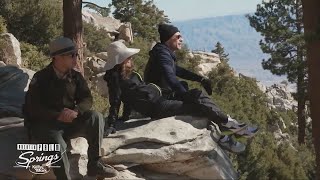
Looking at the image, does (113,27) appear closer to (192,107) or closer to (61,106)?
(192,107)

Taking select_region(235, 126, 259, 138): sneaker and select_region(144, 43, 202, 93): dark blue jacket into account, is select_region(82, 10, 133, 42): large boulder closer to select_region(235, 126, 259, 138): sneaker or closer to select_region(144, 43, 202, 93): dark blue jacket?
select_region(144, 43, 202, 93): dark blue jacket

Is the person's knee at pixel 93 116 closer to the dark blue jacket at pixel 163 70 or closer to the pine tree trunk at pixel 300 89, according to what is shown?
the dark blue jacket at pixel 163 70

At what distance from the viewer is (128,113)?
6.46m

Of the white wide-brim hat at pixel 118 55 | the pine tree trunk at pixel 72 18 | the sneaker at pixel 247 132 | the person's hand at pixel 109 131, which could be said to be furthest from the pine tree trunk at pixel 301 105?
the white wide-brim hat at pixel 118 55

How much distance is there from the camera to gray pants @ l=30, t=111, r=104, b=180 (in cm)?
470

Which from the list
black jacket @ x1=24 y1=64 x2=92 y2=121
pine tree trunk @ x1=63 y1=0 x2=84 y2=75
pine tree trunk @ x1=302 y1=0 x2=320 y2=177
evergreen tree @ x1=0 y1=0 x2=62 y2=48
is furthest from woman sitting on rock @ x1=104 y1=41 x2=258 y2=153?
evergreen tree @ x1=0 y1=0 x2=62 y2=48

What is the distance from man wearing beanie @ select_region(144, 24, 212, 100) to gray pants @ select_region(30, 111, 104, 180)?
4.35ft

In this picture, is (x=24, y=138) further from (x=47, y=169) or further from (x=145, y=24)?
(x=145, y=24)

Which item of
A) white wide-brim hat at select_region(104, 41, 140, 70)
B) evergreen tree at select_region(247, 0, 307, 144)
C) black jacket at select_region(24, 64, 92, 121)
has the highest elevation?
white wide-brim hat at select_region(104, 41, 140, 70)

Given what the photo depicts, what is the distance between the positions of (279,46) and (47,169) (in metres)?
25.1

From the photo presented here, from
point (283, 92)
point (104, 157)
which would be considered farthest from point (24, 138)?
point (283, 92)

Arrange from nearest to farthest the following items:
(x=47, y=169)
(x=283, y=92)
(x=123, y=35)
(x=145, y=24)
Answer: (x=47, y=169) < (x=123, y=35) < (x=145, y=24) < (x=283, y=92)

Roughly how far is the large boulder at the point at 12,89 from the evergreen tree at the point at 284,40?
71.9ft

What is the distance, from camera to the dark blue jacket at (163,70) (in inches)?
235
